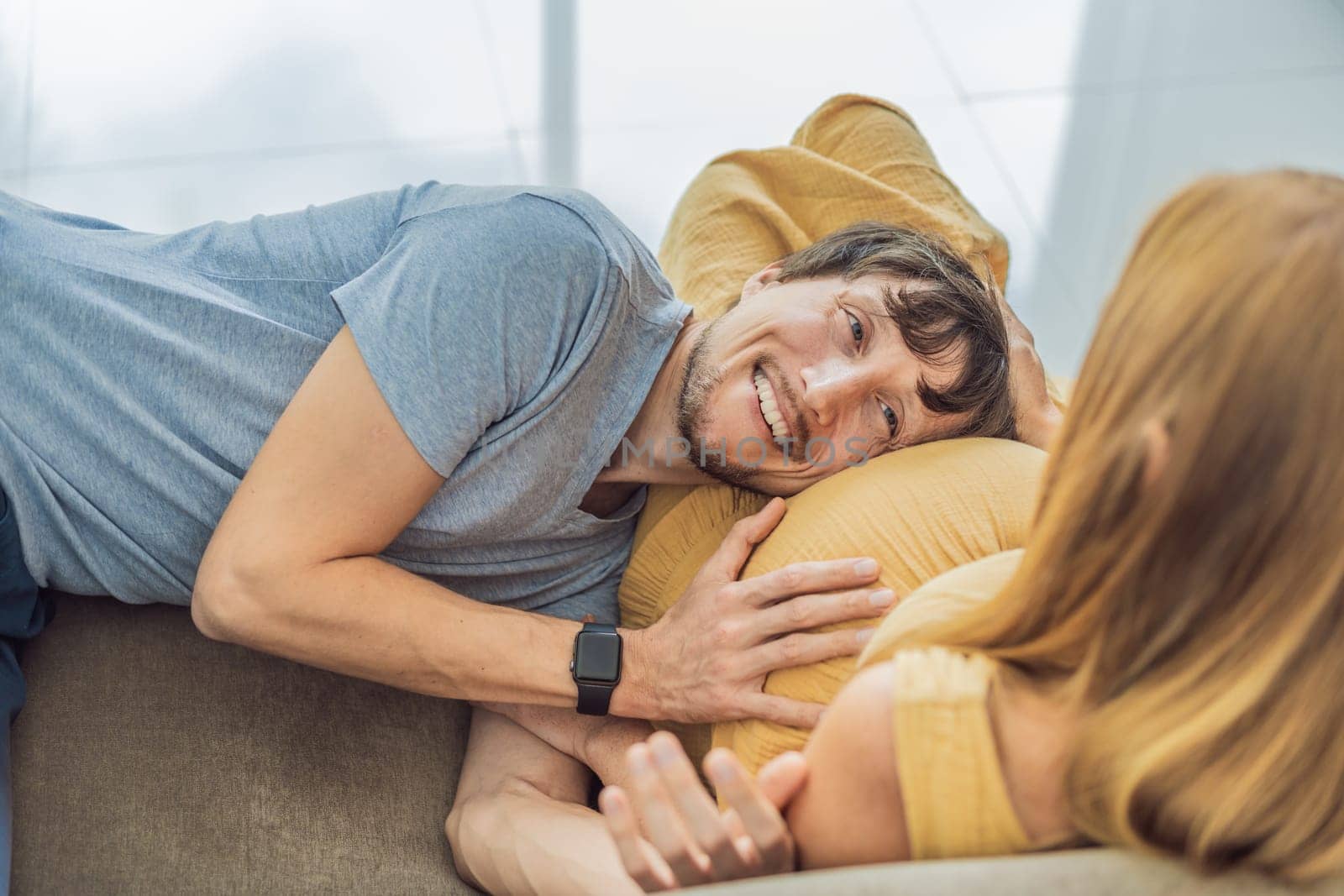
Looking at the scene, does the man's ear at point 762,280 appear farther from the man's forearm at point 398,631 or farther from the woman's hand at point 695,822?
Result: the woman's hand at point 695,822

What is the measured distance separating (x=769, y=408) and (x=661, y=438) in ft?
0.49

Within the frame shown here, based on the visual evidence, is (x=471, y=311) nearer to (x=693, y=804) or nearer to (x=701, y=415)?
(x=701, y=415)

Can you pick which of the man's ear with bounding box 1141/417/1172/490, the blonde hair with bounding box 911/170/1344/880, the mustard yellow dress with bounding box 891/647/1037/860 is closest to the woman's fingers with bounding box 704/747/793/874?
the mustard yellow dress with bounding box 891/647/1037/860

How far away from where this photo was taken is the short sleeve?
141 centimetres

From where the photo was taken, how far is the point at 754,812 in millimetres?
1062

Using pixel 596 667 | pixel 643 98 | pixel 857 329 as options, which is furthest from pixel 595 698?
pixel 643 98

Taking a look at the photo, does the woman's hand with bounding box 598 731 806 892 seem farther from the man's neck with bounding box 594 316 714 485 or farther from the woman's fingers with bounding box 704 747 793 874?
the man's neck with bounding box 594 316 714 485

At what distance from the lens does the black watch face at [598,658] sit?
151cm

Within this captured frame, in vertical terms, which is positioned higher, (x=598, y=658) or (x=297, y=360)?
(x=297, y=360)

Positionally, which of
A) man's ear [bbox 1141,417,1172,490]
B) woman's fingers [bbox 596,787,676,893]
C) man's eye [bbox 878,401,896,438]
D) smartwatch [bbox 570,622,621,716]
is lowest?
smartwatch [bbox 570,622,621,716]

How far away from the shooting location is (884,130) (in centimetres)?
217

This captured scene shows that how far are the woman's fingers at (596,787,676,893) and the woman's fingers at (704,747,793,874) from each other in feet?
0.26

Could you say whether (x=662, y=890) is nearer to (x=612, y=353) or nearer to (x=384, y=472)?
(x=384, y=472)

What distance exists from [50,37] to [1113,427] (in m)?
3.12
